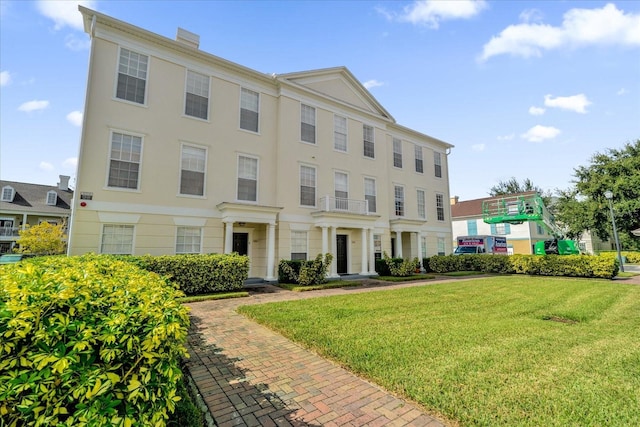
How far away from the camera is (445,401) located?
323 centimetres

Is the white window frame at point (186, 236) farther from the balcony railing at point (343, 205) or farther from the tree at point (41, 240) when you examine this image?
the tree at point (41, 240)

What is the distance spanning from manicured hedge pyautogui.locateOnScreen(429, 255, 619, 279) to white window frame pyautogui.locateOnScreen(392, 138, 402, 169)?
7.13m

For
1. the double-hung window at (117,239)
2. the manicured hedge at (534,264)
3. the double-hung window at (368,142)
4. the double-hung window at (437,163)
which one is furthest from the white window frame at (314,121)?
the double-hung window at (437,163)

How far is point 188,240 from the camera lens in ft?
41.2

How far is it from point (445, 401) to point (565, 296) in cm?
960

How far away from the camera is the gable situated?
16.6 meters

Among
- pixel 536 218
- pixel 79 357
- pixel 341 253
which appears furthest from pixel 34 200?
pixel 536 218

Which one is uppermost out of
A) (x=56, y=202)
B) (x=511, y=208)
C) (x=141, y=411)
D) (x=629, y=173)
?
(x=629, y=173)

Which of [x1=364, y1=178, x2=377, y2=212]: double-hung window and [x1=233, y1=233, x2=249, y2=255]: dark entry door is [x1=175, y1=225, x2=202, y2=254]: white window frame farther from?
[x1=364, y1=178, x2=377, y2=212]: double-hung window

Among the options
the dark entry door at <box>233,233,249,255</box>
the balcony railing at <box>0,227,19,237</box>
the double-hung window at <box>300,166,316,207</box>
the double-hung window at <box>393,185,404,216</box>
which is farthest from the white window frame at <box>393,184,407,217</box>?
the balcony railing at <box>0,227,19,237</box>

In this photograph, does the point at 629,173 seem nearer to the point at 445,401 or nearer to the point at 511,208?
the point at 511,208

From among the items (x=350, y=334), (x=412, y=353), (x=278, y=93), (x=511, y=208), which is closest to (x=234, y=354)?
(x=350, y=334)

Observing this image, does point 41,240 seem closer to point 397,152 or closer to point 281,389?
point 397,152

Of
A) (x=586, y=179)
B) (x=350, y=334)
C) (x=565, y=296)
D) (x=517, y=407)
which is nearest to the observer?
(x=517, y=407)
